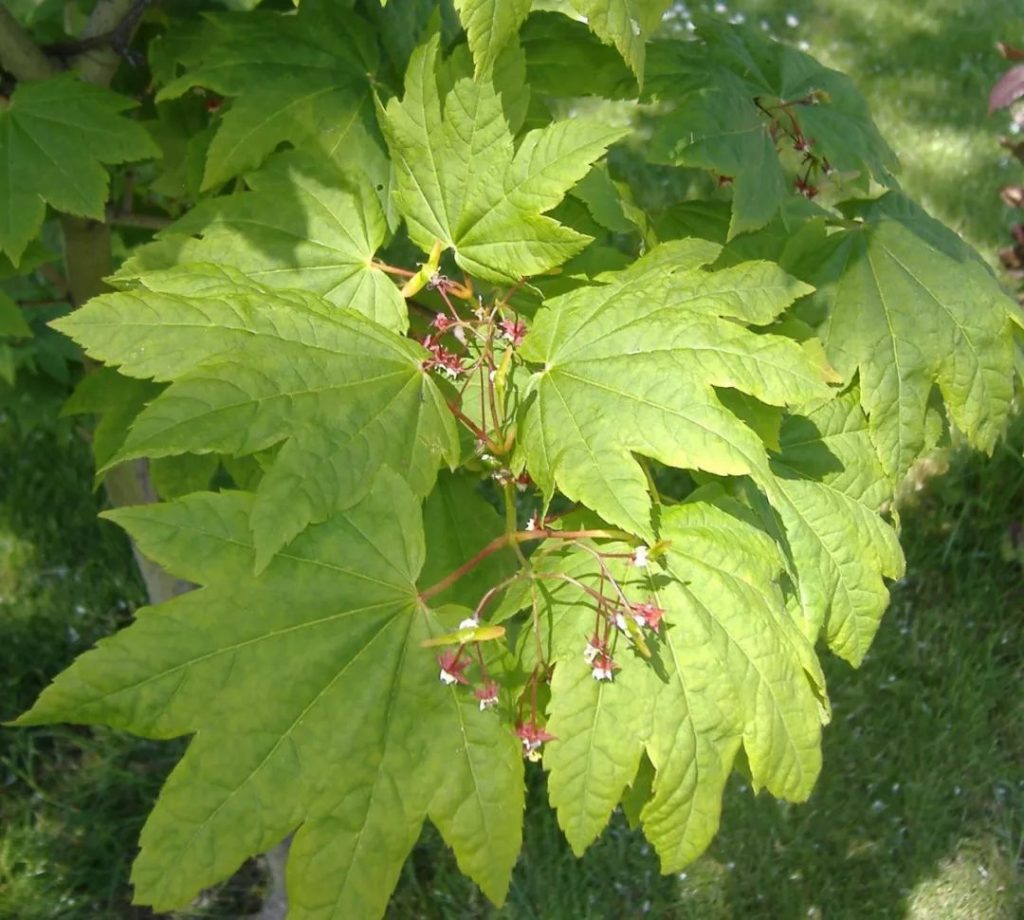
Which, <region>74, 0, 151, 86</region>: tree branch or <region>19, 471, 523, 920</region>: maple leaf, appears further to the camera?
<region>74, 0, 151, 86</region>: tree branch

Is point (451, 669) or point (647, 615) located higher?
point (647, 615)

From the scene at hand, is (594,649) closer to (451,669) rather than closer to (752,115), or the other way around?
(451,669)

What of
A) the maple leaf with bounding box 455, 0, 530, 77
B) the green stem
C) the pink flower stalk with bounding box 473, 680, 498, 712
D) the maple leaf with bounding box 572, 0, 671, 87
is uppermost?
the maple leaf with bounding box 572, 0, 671, 87

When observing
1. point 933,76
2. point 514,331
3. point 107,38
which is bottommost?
point 933,76

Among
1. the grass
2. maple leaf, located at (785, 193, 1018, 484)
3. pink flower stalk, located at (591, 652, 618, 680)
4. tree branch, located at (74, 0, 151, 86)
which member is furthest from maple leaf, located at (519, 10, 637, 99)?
the grass

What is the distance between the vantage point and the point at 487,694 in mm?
1136

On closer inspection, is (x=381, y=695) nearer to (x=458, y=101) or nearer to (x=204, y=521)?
(x=204, y=521)

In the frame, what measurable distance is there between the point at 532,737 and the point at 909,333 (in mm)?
831

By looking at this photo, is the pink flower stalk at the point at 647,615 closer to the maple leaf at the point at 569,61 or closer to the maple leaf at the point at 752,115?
the maple leaf at the point at 752,115

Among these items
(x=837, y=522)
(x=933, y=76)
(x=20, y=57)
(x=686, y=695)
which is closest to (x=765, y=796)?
(x=837, y=522)

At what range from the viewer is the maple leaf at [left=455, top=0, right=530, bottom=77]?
3.76ft

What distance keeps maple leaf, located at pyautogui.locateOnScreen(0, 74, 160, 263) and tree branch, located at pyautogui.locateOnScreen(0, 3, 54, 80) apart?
0.36 feet

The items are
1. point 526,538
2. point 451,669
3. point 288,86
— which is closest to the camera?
point 451,669

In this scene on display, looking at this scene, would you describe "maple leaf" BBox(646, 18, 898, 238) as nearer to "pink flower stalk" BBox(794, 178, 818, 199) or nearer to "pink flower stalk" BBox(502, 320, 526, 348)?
"pink flower stalk" BBox(794, 178, 818, 199)
